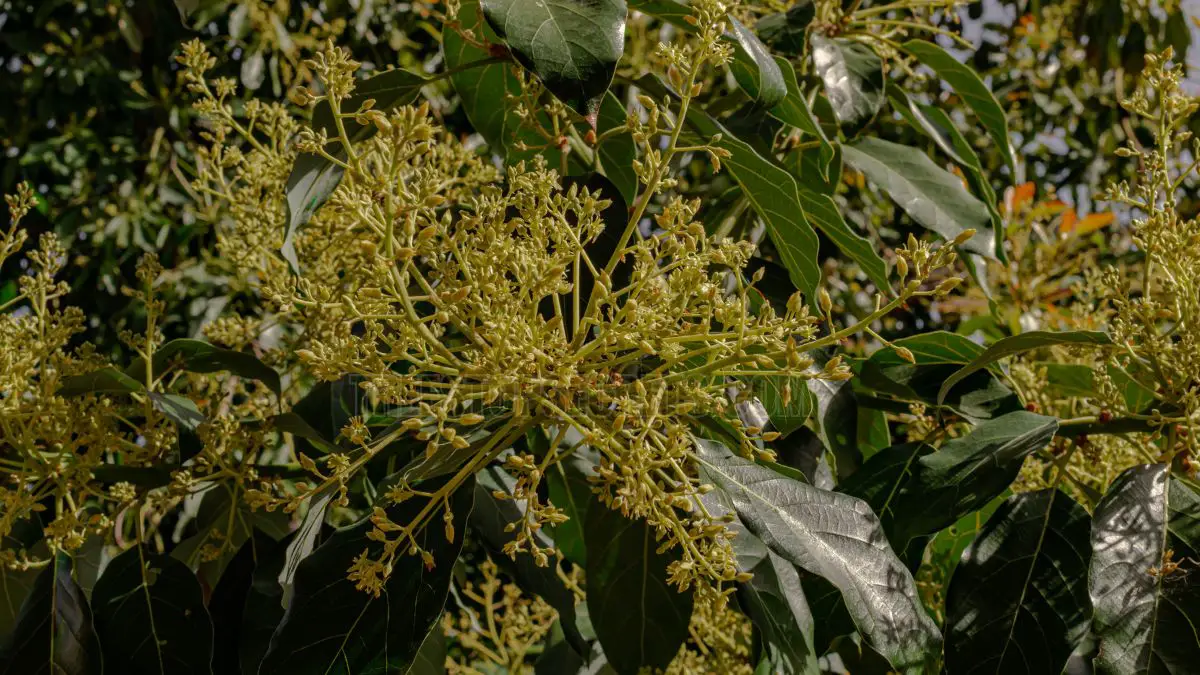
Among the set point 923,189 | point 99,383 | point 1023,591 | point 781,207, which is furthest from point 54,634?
point 923,189

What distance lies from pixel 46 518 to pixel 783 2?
129 centimetres

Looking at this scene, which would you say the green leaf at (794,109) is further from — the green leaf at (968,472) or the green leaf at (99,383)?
the green leaf at (99,383)

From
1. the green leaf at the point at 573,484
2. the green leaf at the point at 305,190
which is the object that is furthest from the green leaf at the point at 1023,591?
the green leaf at the point at 305,190

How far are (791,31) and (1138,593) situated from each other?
→ 2.28 ft

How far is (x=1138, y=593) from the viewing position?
0.94m

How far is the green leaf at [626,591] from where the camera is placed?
113 centimetres

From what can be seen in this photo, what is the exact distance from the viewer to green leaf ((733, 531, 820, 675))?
98 cm

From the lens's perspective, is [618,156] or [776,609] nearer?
[776,609]

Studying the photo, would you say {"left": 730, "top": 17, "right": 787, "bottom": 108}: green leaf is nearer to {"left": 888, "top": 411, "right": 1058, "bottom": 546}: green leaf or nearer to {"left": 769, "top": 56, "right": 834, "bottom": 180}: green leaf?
{"left": 769, "top": 56, "right": 834, "bottom": 180}: green leaf

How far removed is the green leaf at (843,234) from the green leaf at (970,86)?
390 millimetres

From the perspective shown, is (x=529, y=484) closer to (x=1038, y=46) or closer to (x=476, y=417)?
(x=476, y=417)

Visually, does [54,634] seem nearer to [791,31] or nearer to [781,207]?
[781,207]

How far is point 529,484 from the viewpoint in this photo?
832mm

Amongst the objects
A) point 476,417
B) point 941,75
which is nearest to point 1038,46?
point 941,75
